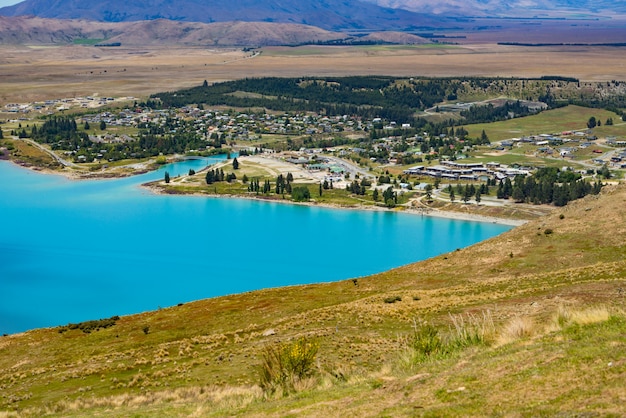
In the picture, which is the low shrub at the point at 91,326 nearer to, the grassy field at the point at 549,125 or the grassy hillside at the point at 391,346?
the grassy hillside at the point at 391,346

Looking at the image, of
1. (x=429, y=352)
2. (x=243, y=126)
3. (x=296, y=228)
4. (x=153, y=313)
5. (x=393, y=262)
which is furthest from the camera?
(x=243, y=126)

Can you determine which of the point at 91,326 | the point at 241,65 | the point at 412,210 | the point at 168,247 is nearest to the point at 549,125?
the point at 412,210

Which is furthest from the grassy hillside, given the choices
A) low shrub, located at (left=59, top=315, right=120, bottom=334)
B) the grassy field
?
the grassy field

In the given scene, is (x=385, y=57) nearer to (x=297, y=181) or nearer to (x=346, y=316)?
(x=297, y=181)

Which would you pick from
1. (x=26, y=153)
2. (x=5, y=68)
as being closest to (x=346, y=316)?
(x=26, y=153)

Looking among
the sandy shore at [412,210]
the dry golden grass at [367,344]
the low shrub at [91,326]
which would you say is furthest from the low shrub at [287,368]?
the sandy shore at [412,210]

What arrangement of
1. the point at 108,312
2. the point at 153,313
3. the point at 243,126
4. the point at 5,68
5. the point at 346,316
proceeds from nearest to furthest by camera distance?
the point at 346,316
the point at 153,313
the point at 108,312
the point at 243,126
the point at 5,68
